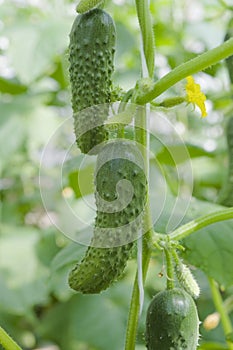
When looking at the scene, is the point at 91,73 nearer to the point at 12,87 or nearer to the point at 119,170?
the point at 119,170

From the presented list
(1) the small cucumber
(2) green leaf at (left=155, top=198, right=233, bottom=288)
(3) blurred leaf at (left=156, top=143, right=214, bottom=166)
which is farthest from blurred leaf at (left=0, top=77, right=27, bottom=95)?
(1) the small cucumber

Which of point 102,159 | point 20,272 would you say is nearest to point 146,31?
point 102,159

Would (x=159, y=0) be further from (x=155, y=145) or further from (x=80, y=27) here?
(x=80, y=27)

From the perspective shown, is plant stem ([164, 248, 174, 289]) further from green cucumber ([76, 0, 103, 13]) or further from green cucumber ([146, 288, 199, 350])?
green cucumber ([76, 0, 103, 13])

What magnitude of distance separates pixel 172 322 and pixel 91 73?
1.55 ft

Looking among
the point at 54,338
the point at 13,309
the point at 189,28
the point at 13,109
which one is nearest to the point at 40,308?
the point at 54,338

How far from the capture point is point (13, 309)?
3115 mm

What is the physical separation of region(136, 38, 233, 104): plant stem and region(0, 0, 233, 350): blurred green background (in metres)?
1.19

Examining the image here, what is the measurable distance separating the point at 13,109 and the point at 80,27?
2.24 metres

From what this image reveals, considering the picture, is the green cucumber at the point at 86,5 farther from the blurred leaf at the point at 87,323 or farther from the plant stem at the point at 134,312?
the blurred leaf at the point at 87,323

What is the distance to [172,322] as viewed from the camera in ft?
4.33

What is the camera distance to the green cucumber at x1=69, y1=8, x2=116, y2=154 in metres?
1.33

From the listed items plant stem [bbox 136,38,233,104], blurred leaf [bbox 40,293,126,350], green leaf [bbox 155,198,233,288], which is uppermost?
plant stem [bbox 136,38,233,104]

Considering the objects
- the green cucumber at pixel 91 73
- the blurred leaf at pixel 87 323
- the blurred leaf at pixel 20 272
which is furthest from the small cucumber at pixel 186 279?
the blurred leaf at pixel 20 272
